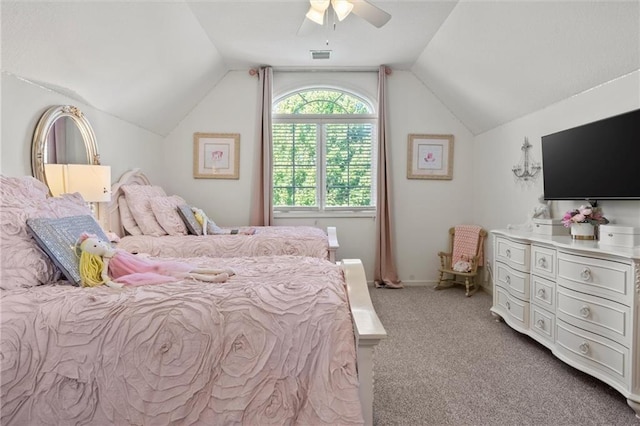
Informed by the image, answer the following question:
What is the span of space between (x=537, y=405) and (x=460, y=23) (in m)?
2.94

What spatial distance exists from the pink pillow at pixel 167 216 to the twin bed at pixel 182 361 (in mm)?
1754

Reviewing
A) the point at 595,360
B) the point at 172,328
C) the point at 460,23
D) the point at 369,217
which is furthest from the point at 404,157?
the point at 172,328

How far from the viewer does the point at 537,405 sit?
184 cm

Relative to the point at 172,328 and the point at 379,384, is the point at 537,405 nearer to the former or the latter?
the point at 379,384

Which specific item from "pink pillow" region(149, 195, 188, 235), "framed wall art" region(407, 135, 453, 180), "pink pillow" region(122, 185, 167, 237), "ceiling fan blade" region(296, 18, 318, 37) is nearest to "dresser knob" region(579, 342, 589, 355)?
"framed wall art" region(407, 135, 453, 180)

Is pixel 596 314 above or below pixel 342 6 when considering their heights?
below

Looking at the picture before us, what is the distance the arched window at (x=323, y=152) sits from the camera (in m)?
4.49

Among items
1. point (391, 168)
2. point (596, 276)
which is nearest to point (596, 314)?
point (596, 276)

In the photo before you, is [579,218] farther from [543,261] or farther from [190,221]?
[190,221]

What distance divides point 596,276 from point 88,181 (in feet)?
10.4

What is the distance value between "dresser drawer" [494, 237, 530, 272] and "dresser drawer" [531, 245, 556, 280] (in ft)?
0.22

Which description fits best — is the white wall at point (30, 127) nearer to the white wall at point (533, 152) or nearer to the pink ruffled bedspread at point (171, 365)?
the pink ruffled bedspread at point (171, 365)

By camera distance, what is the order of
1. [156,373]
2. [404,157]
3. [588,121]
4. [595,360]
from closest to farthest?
[156,373] → [595,360] → [588,121] → [404,157]

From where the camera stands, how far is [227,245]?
2787mm
